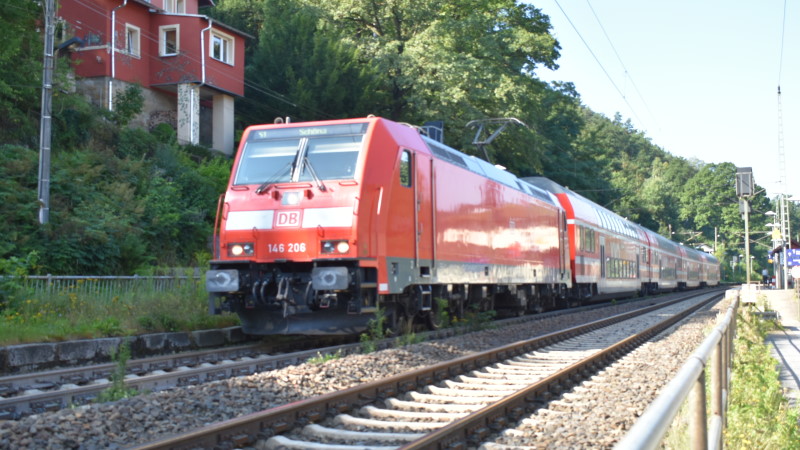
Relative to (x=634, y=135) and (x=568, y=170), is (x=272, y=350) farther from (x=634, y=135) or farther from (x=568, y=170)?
(x=634, y=135)

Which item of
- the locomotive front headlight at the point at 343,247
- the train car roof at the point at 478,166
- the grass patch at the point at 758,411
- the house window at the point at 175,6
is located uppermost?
the house window at the point at 175,6

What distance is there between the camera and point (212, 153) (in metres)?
33.3

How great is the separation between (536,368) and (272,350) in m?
4.23

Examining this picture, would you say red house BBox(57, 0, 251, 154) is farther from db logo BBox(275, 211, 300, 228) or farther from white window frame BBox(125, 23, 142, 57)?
db logo BBox(275, 211, 300, 228)

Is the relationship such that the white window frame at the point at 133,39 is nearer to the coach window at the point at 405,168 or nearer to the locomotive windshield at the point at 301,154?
the locomotive windshield at the point at 301,154

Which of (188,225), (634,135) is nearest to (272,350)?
(188,225)

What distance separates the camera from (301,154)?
13.2 metres

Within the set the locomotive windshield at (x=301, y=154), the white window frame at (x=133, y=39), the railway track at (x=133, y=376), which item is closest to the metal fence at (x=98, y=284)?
the locomotive windshield at (x=301, y=154)

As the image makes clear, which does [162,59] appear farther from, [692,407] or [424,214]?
[692,407]

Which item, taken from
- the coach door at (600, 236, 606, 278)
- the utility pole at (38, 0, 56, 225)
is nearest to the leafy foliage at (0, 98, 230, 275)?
the utility pole at (38, 0, 56, 225)

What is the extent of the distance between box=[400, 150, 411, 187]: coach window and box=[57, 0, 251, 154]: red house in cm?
2064

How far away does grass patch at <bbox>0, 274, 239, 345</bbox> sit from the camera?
11852mm

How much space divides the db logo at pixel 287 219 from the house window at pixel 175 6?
26864mm

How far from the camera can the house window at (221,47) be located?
35.7 m
